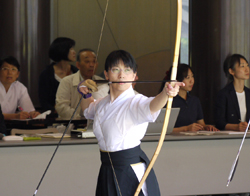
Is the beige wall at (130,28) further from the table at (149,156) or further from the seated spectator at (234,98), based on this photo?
the table at (149,156)

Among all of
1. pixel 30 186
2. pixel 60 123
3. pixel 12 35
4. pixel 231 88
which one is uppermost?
pixel 12 35

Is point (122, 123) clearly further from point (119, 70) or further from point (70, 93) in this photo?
point (70, 93)

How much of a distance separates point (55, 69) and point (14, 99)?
53 cm

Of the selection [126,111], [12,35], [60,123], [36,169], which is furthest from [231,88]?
[12,35]

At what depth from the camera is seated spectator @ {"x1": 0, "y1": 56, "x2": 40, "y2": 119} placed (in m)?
3.25

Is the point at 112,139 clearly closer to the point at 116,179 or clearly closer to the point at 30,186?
the point at 116,179

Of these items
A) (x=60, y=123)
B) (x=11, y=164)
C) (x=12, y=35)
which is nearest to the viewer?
(x=11, y=164)

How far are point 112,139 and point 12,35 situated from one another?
11.4 ft

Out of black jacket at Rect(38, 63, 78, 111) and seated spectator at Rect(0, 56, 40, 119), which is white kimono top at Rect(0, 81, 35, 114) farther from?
black jacket at Rect(38, 63, 78, 111)

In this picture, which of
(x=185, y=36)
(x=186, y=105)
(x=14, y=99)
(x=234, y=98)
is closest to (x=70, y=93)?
(x=14, y=99)

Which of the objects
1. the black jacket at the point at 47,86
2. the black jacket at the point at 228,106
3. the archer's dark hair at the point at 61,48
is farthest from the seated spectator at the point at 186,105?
the black jacket at the point at 47,86

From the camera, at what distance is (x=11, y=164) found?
6.81 feet

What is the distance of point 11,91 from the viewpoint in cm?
337

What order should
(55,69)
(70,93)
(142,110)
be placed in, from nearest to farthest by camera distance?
1. (142,110)
2. (70,93)
3. (55,69)
